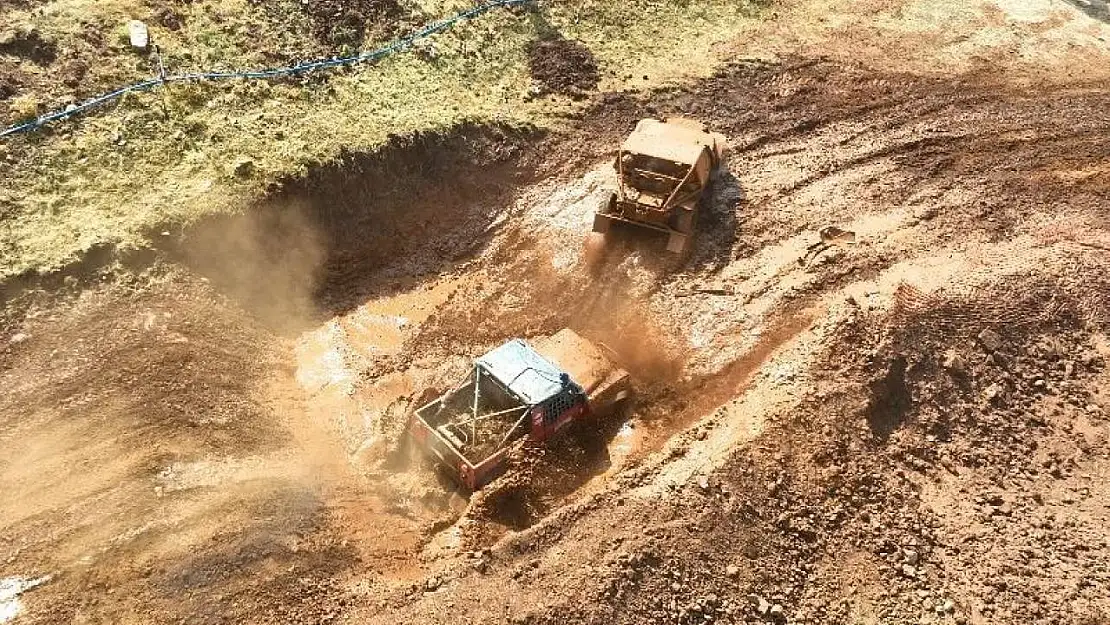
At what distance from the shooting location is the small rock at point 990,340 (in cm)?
1488

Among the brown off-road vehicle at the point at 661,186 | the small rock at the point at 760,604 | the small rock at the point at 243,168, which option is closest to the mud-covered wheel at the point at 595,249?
the brown off-road vehicle at the point at 661,186

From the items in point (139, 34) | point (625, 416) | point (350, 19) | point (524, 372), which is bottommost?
point (625, 416)

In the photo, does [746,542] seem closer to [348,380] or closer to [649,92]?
[348,380]

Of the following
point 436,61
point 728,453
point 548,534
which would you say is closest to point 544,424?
point 548,534

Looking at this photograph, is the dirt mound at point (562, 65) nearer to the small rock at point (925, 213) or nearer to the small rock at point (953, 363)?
the small rock at point (925, 213)

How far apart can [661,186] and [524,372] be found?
6206mm

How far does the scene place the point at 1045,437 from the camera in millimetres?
14008

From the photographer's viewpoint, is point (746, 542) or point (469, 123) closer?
point (746, 542)

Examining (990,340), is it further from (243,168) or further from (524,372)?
(243,168)

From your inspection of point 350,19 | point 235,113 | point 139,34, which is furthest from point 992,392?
point 139,34

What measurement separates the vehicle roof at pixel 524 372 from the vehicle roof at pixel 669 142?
6.10 metres

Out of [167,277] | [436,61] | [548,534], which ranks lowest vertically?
[548,534]

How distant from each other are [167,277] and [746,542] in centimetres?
1209

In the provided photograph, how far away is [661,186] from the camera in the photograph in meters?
→ 17.5
